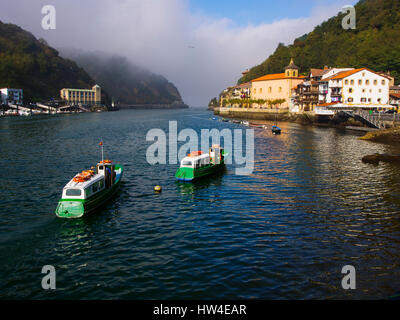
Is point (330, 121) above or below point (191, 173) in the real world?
above

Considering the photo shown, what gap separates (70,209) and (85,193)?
191 cm

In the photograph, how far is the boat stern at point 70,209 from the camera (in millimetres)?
28219

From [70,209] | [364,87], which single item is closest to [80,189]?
[70,209]

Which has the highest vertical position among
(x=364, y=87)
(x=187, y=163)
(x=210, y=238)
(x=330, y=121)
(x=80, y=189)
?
(x=364, y=87)

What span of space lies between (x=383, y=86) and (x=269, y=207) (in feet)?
358

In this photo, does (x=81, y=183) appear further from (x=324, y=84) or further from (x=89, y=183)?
(x=324, y=84)

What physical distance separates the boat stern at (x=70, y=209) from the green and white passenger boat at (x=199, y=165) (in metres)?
15.6

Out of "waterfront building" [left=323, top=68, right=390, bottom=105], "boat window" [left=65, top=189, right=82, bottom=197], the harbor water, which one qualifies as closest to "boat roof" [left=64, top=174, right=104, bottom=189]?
"boat window" [left=65, top=189, right=82, bottom=197]

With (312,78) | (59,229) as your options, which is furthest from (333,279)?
(312,78)

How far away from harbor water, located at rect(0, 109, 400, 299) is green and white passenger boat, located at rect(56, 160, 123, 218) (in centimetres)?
96

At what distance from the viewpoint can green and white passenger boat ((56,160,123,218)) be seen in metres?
28.3

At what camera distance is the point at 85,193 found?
29281mm

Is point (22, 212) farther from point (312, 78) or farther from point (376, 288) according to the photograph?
point (312, 78)

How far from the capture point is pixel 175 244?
24.0 m
